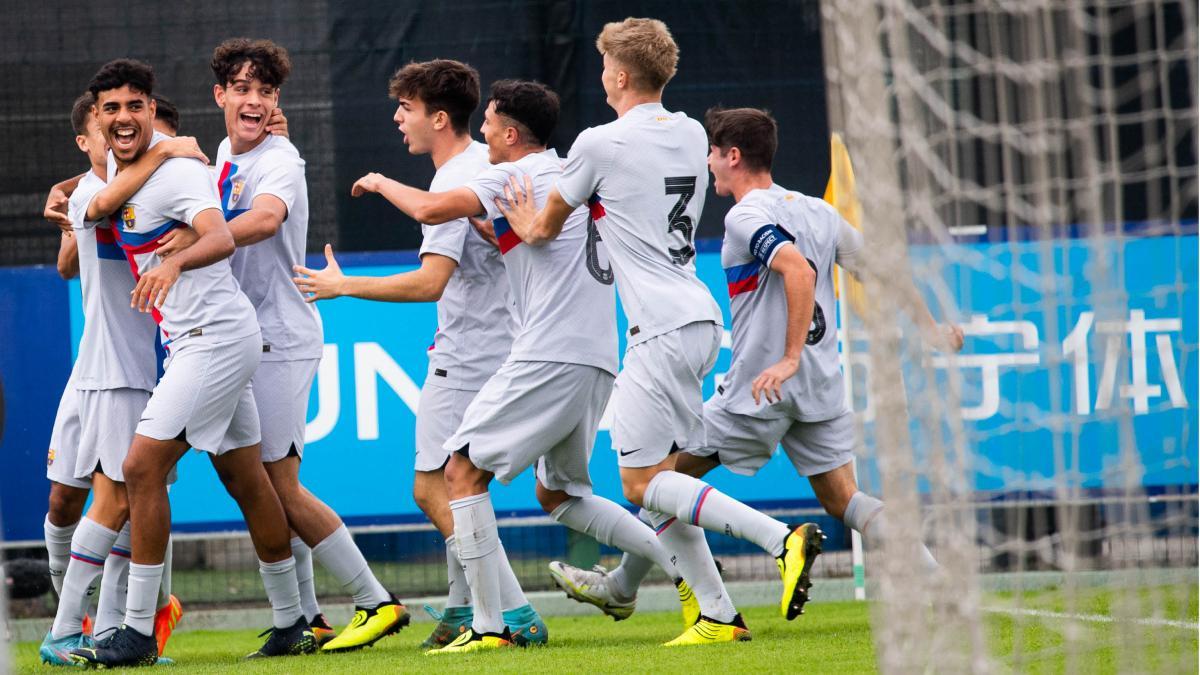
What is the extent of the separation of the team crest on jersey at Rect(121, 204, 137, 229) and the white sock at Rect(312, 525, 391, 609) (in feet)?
4.14

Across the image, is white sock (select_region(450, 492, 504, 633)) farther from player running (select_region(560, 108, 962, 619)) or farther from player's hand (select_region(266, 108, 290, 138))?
player's hand (select_region(266, 108, 290, 138))

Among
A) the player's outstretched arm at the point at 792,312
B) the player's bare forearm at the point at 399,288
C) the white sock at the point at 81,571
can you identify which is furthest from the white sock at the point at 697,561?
the white sock at the point at 81,571

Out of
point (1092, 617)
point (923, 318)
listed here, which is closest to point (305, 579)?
point (1092, 617)

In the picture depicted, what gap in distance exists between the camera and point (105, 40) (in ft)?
22.5

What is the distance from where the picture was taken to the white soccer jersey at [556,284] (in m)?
4.86

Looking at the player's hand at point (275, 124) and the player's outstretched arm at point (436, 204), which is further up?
the player's hand at point (275, 124)

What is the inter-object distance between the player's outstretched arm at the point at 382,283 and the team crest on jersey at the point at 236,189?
0.59 meters

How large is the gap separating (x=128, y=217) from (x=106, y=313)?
0.40 m

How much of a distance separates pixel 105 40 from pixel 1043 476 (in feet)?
14.6

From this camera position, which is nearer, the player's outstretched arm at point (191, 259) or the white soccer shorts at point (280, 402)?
the player's outstretched arm at point (191, 259)

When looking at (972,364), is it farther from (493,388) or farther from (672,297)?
(493,388)

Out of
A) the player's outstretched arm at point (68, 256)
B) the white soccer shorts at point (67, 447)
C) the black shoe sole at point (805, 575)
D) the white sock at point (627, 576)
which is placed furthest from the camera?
the player's outstretched arm at point (68, 256)

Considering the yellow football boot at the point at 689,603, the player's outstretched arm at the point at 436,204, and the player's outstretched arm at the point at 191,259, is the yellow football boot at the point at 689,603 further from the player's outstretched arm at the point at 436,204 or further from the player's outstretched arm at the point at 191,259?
the player's outstretched arm at the point at 191,259

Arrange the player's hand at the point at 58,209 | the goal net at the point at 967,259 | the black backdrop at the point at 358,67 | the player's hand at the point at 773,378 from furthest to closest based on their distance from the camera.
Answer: the black backdrop at the point at 358,67 < the player's hand at the point at 58,209 < the player's hand at the point at 773,378 < the goal net at the point at 967,259
